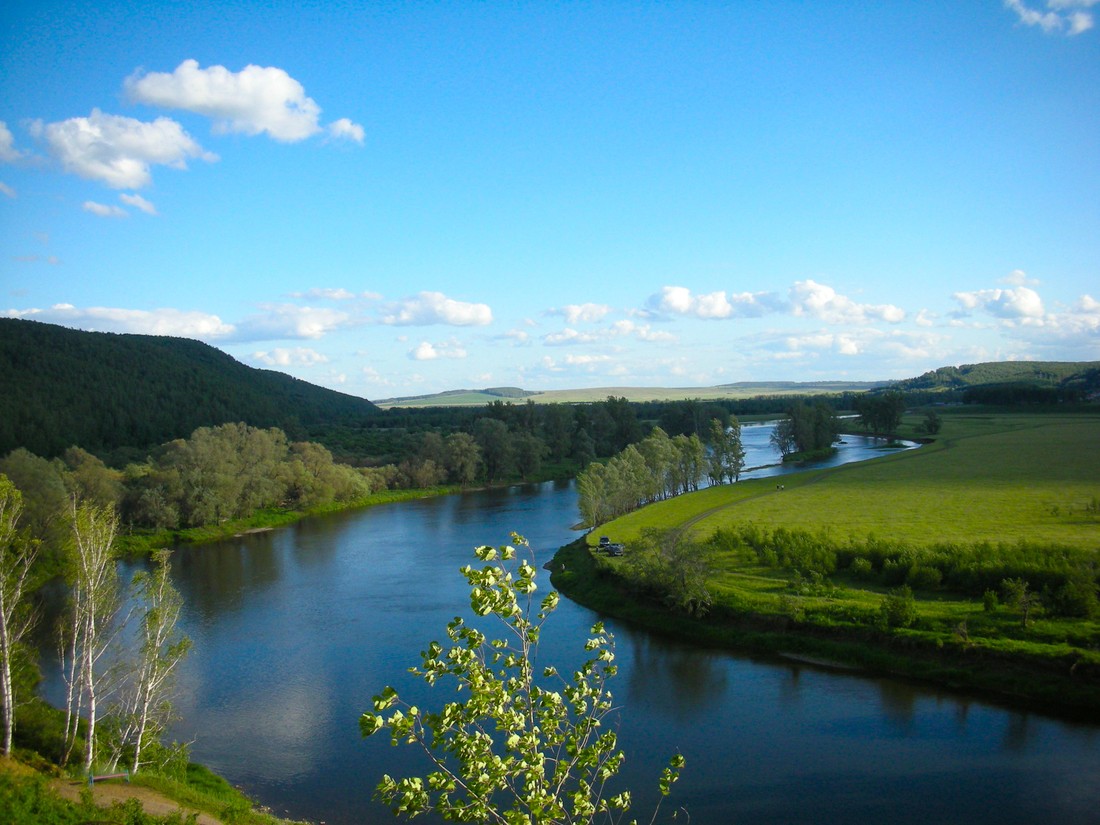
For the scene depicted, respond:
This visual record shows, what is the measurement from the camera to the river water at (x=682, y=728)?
15.9 metres

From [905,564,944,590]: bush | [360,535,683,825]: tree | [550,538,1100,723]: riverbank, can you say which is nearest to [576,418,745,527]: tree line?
[550,538,1100,723]: riverbank

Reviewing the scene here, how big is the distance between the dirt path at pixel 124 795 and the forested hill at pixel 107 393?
5998cm

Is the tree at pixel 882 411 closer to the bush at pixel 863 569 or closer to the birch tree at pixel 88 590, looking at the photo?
the bush at pixel 863 569

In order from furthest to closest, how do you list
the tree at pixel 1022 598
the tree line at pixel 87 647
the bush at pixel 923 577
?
the bush at pixel 923 577, the tree at pixel 1022 598, the tree line at pixel 87 647

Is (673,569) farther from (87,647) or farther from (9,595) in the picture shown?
Result: (9,595)

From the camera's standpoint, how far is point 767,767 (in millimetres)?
17391

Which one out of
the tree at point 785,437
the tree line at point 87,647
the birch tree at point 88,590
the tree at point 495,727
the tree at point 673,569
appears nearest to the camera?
the tree at point 495,727

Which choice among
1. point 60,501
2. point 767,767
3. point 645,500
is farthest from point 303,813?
point 645,500

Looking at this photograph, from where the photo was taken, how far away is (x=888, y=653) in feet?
76.1

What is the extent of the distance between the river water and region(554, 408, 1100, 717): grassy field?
1356mm

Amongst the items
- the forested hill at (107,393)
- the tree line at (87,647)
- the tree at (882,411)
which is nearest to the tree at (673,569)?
the tree line at (87,647)

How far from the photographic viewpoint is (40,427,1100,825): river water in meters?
15.9

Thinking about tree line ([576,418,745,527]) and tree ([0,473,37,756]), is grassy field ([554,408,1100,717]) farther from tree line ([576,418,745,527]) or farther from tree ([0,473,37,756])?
tree ([0,473,37,756])

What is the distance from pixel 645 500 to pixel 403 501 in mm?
22572
